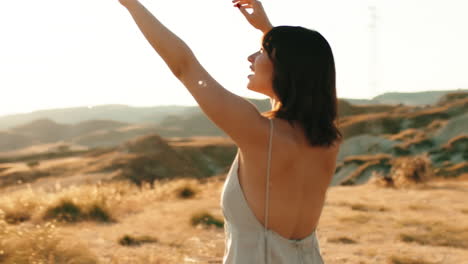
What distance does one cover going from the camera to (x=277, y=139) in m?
1.63

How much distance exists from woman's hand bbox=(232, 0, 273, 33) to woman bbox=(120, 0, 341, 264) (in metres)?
0.72

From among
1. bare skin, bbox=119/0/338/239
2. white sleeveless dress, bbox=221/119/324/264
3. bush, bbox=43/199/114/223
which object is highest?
bare skin, bbox=119/0/338/239

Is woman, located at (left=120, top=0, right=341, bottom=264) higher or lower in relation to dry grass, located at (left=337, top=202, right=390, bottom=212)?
higher

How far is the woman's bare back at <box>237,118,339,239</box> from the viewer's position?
5.38 feet

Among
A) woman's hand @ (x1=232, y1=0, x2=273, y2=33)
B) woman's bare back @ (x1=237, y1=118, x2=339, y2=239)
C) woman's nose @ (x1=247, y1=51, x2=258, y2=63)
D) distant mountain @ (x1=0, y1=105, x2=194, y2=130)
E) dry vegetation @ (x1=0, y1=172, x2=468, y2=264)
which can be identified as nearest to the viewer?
woman's bare back @ (x1=237, y1=118, x2=339, y2=239)

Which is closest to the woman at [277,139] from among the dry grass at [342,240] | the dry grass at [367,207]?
the dry grass at [342,240]

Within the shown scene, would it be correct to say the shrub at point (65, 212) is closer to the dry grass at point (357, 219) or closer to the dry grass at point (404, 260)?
the dry grass at point (357, 219)

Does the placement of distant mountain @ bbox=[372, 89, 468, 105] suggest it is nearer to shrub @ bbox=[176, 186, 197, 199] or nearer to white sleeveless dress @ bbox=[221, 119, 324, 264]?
shrub @ bbox=[176, 186, 197, 199]

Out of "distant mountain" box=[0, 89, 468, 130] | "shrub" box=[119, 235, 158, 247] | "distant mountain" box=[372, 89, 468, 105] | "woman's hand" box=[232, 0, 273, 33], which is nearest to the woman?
"woman's hand" box=[232, 0, 273, 33]

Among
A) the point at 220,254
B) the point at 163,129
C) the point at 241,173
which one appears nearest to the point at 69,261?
the point at 220,254

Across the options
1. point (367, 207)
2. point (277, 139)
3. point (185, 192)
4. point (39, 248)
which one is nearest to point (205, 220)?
point (367, 207)

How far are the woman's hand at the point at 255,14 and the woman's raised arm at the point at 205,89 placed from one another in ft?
3.28

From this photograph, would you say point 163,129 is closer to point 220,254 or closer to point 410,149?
point 410,149

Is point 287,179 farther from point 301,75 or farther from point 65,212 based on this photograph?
point 65,212
